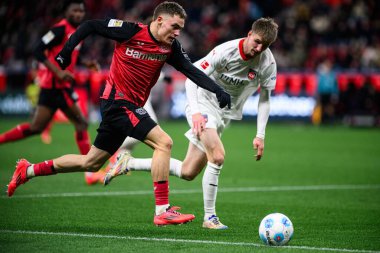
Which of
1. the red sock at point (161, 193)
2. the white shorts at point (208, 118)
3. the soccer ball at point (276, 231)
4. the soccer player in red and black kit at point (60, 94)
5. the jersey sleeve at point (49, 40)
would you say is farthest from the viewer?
the soccer player in red and black kit at point (60, 94)

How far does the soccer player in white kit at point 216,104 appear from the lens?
7797 millimetres

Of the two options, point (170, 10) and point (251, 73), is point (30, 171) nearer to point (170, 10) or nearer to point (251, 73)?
point (170, 10)

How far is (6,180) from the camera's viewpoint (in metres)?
11.6

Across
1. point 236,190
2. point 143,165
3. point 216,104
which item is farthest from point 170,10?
point 236,190

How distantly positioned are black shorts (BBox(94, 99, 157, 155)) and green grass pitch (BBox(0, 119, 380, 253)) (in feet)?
2.85

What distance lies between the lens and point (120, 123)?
760 centimetres

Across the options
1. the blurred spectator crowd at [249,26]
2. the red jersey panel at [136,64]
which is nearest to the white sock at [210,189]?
the red jersey panel at [136,64]

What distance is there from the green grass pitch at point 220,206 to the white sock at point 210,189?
0.22 metres

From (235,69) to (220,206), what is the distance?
2.08 metres

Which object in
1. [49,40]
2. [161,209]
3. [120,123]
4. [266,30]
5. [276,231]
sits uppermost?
[49,40]

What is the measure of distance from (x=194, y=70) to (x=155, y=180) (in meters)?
1.23

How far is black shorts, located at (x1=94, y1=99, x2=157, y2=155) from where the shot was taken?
7.53m

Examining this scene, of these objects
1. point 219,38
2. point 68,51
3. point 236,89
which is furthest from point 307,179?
point 219,38

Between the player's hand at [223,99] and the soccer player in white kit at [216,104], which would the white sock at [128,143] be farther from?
the player's hand at [223,99]
